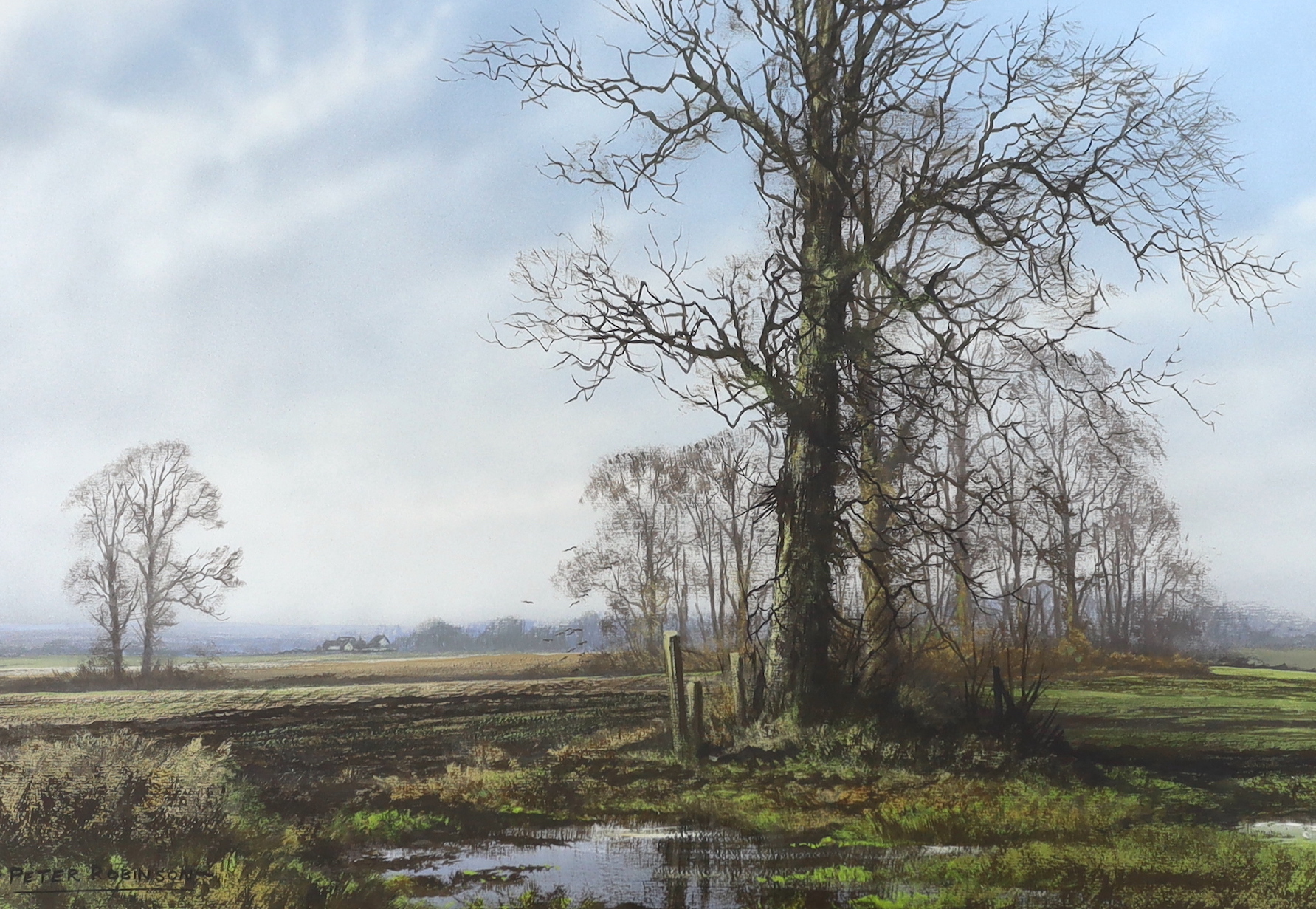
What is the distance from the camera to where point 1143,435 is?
8258 mm

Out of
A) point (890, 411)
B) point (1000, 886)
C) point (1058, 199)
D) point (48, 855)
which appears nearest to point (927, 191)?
point (1058, 199)

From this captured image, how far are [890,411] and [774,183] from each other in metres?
2.65

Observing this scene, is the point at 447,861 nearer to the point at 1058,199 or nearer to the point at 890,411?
the point at 890,411

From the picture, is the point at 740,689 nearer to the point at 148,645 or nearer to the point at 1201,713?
the point at 1201,713

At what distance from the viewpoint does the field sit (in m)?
5.35

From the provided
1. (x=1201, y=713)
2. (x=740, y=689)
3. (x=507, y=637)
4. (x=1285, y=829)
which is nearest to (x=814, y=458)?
(x=740, y=689)

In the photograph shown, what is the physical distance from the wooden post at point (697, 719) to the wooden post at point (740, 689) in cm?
50

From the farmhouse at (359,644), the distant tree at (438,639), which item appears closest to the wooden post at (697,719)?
the distant tree at (438,639)

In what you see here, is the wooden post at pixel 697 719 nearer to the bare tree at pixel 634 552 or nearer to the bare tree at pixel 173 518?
the bare tree at pixel 634 552

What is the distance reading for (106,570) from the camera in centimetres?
779

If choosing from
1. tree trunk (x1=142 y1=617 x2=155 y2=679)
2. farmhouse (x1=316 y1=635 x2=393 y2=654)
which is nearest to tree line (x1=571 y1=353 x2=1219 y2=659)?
farmhouse (x1=316 y1=635 x2=393 y2=654)

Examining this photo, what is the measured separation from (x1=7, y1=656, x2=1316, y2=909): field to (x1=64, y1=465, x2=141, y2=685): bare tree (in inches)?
20.8

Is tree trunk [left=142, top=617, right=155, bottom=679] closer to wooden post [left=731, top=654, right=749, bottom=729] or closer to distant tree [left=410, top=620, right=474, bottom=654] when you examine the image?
distant tree [left=410, top=620, right=474, bottom=654]

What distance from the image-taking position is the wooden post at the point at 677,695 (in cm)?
758
